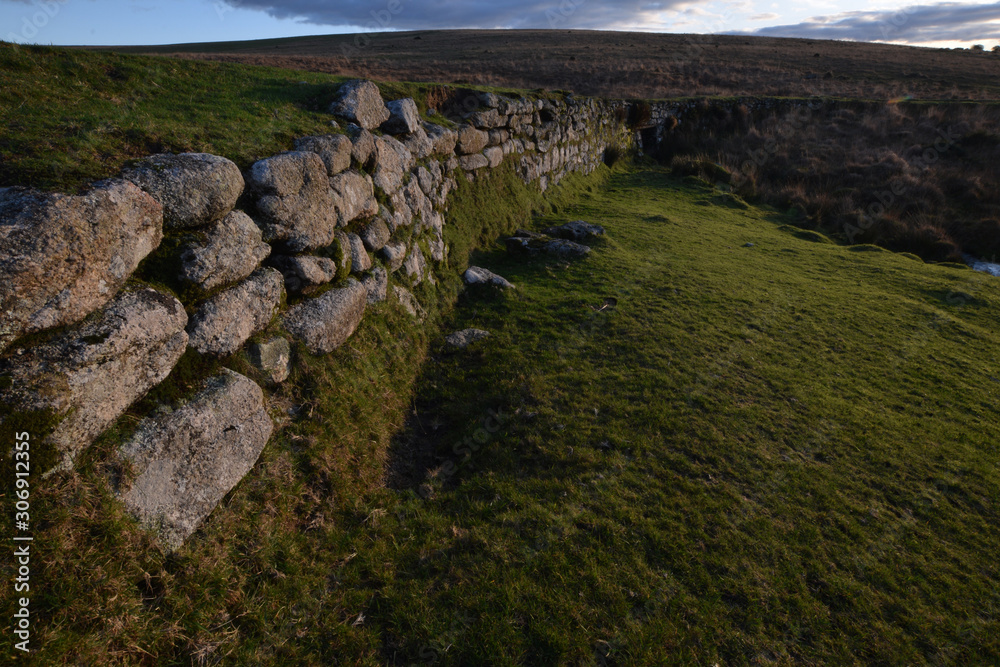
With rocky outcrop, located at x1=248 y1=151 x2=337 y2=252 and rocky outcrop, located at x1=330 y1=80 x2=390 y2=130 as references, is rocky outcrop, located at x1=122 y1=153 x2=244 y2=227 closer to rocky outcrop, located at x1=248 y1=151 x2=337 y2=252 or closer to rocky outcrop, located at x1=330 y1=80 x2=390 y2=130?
rocky outcrop, located at x1=248 y1=151 x2=337 y2=252

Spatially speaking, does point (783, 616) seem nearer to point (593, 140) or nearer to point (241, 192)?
point (241, 192)

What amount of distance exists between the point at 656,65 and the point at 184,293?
55.8m

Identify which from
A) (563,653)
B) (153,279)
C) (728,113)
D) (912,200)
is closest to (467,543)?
(563,653)

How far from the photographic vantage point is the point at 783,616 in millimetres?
4215

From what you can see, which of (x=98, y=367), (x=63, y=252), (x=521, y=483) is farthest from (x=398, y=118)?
(x=521, y=483)

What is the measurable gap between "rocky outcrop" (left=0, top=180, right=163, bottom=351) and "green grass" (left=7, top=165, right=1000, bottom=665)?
41.3 inches

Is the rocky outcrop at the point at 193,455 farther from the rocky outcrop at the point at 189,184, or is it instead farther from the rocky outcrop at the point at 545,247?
the rocky outcrop at the point at 545,247

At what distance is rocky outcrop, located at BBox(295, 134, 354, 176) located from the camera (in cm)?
643

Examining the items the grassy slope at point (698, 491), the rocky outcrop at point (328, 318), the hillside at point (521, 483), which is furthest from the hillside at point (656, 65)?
the rocky outcrop at point (328, 318)

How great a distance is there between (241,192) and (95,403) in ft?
8.74

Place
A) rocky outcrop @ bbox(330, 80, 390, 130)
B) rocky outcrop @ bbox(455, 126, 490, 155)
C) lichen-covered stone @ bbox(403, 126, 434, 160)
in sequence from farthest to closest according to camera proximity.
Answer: rocky outcrop @ bbox(455, 126, 490, 155) → lichen-covered stone @ bbox(403, 126, 434, 160) → rocky outcrop @ bbox(330, 80, 390, 130)

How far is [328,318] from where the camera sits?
19.6 feet

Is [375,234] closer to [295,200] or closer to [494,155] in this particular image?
[295,200]

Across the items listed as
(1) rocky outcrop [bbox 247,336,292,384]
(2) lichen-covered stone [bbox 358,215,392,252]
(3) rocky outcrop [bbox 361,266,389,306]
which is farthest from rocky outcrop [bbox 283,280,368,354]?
(2) lichen-covered stone [bbox 358,215,392,252]
